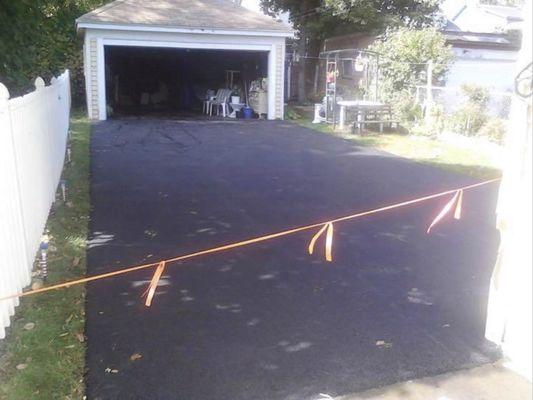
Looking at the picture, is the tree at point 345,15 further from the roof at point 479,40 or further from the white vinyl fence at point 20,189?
the white vinyl fence at point 20,189

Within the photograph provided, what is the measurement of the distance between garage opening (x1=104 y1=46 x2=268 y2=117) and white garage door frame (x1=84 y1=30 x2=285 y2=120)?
9.38ft

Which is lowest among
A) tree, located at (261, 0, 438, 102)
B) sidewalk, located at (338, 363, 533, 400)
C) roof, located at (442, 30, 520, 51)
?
sidewalk, located at (338, 363, 533, 400)

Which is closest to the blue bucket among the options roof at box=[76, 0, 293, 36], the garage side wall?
roof at box=[76, 0, 293, 36]

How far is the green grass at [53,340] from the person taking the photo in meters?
3.44

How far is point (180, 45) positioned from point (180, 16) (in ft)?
3.71

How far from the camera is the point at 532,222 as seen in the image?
2227 mm

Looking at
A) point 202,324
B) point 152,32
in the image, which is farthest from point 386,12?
point 202,324

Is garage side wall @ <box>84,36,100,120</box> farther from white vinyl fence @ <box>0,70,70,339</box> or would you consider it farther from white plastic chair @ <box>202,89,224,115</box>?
white vinyl fence @ <box>0,70,70,339</box>

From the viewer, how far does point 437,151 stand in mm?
12852

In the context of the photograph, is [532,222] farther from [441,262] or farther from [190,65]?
[190,65]

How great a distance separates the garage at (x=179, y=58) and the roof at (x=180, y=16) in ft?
0.10

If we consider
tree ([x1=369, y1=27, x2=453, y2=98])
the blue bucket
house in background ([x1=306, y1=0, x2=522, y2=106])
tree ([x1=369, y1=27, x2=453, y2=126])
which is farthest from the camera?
the blue bucket

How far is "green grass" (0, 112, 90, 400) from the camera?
11.3ft

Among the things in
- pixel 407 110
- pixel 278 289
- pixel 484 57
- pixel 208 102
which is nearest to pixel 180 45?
pixel 208 102
